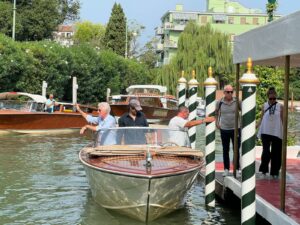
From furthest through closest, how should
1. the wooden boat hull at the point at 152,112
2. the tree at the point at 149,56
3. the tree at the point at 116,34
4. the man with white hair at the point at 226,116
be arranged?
the tree at the point at 149,56, the tree at the point at 116,34, the wooden boat hull at the point at 152,112, the man with white hair at the point at 226,116

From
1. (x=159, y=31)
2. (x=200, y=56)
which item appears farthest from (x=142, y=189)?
(x=159, y=31)

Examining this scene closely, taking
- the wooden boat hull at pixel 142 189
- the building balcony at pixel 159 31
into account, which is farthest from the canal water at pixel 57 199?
the building balcony at pixel 159 31

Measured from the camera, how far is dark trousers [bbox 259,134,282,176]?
964 cm

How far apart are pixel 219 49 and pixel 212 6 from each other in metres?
50.7

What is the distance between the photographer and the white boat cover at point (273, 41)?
6719mm

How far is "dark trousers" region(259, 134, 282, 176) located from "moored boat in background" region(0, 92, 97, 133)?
17.6 meters

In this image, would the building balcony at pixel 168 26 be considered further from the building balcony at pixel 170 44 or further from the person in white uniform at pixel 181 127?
the person in white uniform at pixel 181 127

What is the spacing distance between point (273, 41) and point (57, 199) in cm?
587

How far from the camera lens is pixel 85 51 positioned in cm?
4503

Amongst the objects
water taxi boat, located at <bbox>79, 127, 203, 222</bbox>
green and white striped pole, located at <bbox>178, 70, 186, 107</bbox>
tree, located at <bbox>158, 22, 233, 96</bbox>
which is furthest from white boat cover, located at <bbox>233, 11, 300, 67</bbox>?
tree, located at <bbox>158, 22, 233, 96</bbox>

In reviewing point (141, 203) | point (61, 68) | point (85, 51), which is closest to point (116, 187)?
point (141, 203)

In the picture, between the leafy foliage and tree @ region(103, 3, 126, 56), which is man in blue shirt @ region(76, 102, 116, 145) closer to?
the leafy foliage

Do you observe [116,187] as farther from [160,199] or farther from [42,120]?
[42,120]

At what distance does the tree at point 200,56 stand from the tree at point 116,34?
73.0 feet
